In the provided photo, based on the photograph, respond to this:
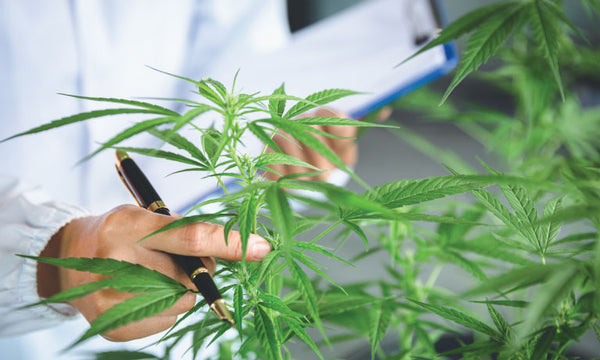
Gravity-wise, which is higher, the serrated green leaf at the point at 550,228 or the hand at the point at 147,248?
the hand at the point at 147,248

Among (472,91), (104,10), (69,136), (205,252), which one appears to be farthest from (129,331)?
(472,91)

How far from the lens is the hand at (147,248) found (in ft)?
0.76

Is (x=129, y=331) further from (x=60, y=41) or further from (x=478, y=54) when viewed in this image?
(x=60, y=41)

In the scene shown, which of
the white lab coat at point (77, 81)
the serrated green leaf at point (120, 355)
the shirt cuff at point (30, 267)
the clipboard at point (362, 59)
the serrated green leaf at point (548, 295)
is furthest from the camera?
the white lab coat at point (77, 81)

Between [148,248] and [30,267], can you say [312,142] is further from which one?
[30,267]

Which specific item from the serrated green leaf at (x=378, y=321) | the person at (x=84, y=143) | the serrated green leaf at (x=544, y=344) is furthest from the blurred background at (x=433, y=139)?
the serrated green leaf at (x=544, y=344)

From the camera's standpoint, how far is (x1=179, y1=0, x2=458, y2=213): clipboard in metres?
0.52

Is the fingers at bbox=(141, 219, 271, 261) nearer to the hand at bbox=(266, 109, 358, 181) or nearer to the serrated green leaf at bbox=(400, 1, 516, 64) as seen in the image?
the serrated green leaf at bbox=(400, 1, 516, 64)

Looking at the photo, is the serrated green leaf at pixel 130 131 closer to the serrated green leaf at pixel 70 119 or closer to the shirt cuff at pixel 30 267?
the serrated green leaf at pixel 70 119

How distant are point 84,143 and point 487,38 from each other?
0.66 metres

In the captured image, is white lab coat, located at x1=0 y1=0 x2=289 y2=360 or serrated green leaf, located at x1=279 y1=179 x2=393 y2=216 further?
white lab coat, located at x1=0 y1=0 x2=289 y2=360

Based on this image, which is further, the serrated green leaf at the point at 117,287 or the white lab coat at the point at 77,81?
the white lab coat at the point at 77,81

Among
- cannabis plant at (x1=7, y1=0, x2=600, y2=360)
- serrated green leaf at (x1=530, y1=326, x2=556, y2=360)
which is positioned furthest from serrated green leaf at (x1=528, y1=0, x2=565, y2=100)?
serrated green leaf at (x1=530, y1=326, x2=556, y2=360)

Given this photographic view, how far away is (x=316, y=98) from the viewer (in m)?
0.21
